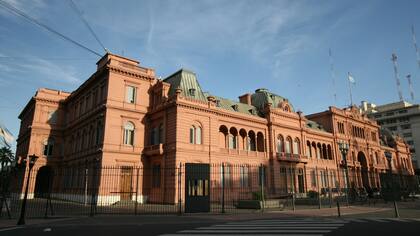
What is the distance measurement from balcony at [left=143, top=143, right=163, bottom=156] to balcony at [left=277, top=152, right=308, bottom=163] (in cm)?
1697

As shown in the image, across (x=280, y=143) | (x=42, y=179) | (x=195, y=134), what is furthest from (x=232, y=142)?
(x=42, y=179)

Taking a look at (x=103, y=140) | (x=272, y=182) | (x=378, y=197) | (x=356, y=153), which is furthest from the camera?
(x=356, y=153)

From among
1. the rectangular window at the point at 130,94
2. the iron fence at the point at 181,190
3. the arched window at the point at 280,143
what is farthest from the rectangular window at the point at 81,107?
the arched window at the point at 280,143

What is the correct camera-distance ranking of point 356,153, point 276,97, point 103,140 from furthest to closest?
point 356,153
point 276,97
point 103,140

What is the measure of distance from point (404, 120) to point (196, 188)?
328 feet

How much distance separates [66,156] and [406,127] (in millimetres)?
100136

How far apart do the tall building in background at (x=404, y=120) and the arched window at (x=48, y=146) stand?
89.1 meters

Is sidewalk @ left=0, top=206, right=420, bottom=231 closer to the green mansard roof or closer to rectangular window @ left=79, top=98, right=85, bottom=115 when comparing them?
the green mansard roof

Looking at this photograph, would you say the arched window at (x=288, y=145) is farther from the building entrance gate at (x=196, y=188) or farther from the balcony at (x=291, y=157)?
the building entrance gate at (x=196, y=188)

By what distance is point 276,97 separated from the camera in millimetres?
48625

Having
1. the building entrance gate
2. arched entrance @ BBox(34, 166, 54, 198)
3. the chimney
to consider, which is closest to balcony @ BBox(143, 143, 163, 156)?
the building entrance gate

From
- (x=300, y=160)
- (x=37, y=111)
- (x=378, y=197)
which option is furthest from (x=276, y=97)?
(x=37, y=111)

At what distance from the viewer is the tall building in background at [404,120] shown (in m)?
94.3

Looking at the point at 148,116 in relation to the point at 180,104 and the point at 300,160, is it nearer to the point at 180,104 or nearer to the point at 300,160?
the point at 180,104
